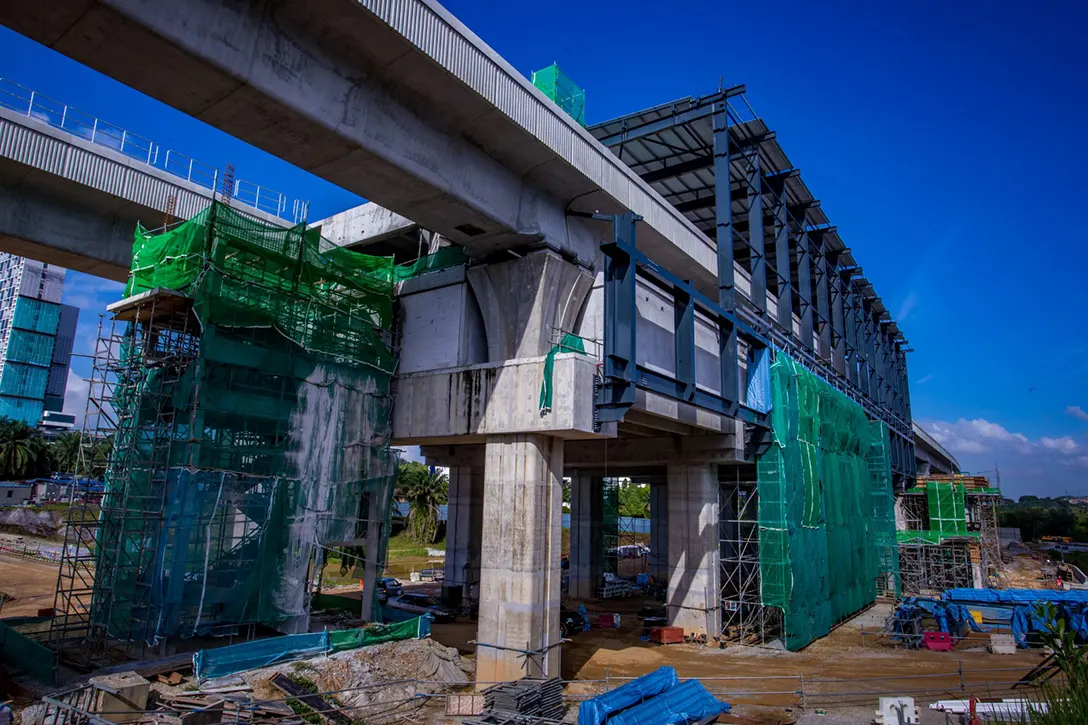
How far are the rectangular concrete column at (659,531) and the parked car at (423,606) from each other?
55.6 ft

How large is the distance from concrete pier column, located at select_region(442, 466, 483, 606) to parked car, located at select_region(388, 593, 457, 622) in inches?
49.7

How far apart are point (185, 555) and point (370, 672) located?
4878 millimetres

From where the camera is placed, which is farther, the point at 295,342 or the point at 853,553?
the point at 853,553

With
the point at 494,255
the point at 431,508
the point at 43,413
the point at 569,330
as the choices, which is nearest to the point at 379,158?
the point at 494,255

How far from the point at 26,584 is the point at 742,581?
32.8m

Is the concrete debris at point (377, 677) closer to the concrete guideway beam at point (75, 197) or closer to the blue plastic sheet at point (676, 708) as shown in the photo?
the blue plastic sheet at point (676, 708)

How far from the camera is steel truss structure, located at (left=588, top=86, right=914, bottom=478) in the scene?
671 inches

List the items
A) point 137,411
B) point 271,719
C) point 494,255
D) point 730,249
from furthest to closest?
1. point 730,249
2. point 494,255
3. point 137,411
4. point 271,719

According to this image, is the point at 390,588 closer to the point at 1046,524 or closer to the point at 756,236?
the point at 756,236

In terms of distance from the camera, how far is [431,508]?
200ft

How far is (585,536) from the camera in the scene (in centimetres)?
3847

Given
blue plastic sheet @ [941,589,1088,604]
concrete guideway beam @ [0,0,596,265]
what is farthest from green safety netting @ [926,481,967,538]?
concrete guideway beam @ [0,0,596,265]

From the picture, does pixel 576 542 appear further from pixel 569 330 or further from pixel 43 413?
pixel 43 413

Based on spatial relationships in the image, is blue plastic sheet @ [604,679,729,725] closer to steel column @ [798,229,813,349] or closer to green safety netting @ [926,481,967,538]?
steel column @ [798,229,813,349]
